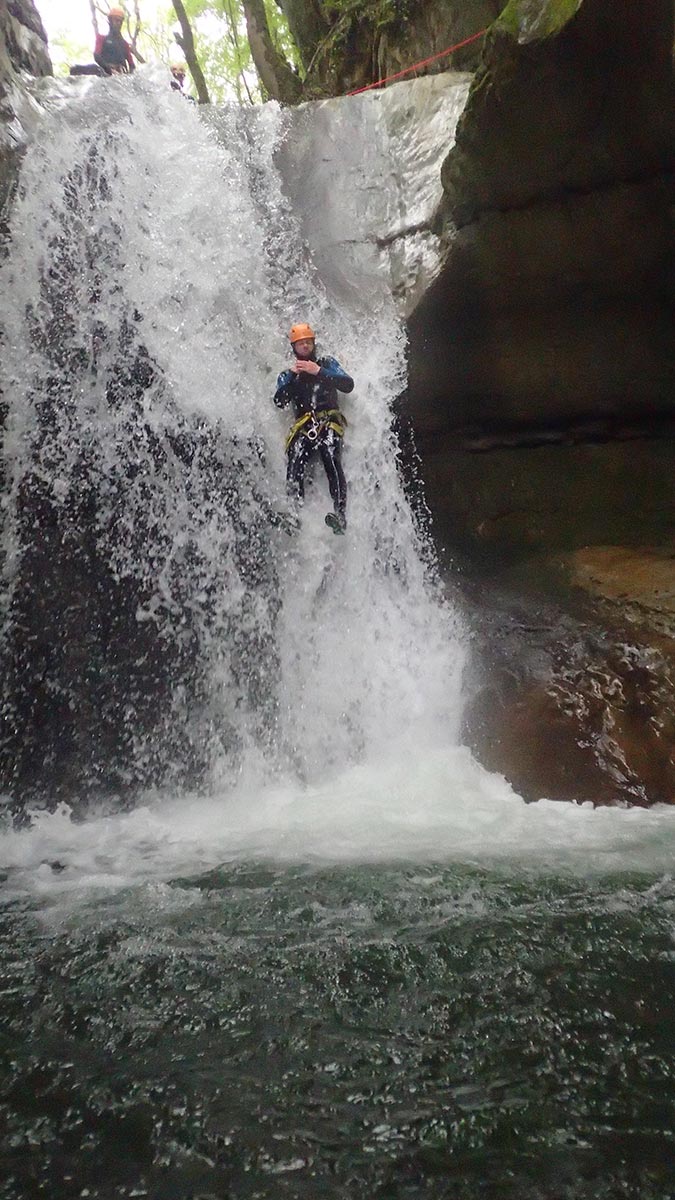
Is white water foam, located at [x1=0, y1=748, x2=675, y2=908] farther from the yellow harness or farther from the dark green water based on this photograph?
the yellow harness

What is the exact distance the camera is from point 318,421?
Answer: 22.7ft

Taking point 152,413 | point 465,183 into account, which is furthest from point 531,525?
point 152,413

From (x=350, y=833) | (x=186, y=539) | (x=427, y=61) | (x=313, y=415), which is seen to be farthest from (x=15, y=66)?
(x=350, y=833)

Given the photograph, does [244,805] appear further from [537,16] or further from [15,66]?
[15,66]

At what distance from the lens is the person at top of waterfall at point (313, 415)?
684 cm

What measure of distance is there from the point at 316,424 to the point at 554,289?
230 cm

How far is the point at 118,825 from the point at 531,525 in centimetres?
431

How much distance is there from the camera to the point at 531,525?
7109 millimetres

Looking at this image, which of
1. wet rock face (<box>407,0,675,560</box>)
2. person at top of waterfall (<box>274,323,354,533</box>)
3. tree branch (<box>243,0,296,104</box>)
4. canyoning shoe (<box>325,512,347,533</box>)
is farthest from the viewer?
tree branch (<box>243,0,296,104</box>)

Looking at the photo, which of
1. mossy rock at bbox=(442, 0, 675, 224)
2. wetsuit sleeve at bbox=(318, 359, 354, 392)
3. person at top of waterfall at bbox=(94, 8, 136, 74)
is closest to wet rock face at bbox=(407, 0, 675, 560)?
mossy rock at bbox=(442, 0, 675, 224)

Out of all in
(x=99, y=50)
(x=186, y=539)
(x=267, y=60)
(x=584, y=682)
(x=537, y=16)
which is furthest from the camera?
(x=267, y=60)

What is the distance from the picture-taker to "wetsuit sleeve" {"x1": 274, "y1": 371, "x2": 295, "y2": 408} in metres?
7.07

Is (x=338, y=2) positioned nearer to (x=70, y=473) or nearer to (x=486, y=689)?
(x=70, y=473)

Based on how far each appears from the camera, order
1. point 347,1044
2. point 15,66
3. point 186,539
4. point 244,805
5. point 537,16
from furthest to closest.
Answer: point 15,66, point 186,539, point 244,805, point 537,16, point 347,1044
